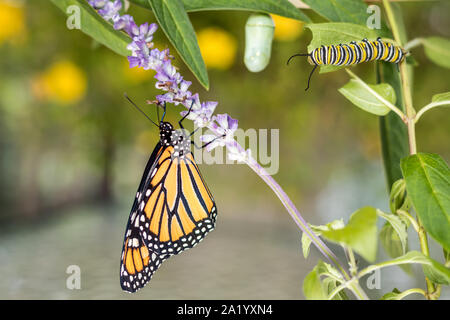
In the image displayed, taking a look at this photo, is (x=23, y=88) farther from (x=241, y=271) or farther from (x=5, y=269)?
(x=241, y=271)

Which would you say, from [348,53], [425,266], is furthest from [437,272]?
[348,53]

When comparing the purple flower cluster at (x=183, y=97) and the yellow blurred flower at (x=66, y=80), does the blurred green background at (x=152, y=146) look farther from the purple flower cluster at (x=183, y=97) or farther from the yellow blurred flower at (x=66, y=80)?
the purple flower cluster at (x=183, y=97)

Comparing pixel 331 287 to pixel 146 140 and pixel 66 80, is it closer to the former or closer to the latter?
pixel 66 80

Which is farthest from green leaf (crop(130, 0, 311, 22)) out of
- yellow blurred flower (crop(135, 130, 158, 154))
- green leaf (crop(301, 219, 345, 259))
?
yellow blurred flower (crop(135, 130, 158, 154))

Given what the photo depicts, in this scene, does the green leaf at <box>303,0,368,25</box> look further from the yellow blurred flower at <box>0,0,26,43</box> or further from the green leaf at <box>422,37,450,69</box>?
the yellow blurred flower at <box>0,0,26,43</box>

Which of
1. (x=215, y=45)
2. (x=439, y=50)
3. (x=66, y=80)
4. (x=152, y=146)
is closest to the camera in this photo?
(x=439, y=50)

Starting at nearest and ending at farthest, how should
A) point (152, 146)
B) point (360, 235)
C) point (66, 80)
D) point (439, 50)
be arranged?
1. point (360, 235)
2. point (439, 50)
3. point (66, 80)
4. point (152, 146)

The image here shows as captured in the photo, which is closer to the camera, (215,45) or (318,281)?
(318,281)
